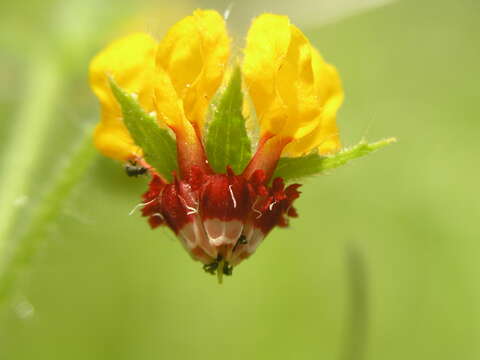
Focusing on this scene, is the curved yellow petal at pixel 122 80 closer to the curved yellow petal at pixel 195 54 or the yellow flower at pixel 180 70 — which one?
the yellow flower at pixel 180 70

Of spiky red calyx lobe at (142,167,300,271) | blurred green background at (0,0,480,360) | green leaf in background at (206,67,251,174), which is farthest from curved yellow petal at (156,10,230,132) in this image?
blurred green background at (0,0,480,360)

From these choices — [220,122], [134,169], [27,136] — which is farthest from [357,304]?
[27,136]

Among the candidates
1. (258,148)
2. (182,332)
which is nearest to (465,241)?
(182,332)

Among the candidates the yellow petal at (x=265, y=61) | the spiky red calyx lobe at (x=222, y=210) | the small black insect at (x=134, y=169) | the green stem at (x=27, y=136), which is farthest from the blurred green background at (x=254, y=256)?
the yellow petal at (x=265, y=61)

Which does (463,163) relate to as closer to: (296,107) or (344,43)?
(344,43)

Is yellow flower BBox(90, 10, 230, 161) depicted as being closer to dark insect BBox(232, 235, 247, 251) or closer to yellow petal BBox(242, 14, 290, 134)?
yellow petal BBox(242, 14, 290, 134)

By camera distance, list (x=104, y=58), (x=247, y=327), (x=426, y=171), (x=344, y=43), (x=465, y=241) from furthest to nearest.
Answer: (x=344, y=43)
(x=426, y=171)
(x=465, y=241)
(x=247, y=327)
(x=104, y=58)
